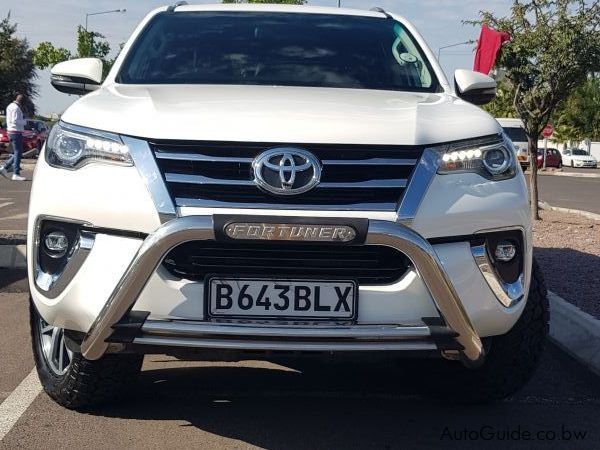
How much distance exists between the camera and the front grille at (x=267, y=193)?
3.36 meters

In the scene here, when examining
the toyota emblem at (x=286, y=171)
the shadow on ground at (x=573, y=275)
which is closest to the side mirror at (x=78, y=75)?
the toyota emblem at (x=286, y=171)

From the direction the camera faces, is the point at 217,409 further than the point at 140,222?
Yes

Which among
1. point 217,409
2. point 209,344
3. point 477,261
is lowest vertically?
point 217,409

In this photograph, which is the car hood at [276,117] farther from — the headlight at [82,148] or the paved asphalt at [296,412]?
the paved asphalt at [296,412]

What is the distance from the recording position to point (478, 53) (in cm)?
1216

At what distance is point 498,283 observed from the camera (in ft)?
11.6

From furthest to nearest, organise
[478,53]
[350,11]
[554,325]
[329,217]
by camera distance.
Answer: [478,53] < [554,325] < [350,11] < [329,217]

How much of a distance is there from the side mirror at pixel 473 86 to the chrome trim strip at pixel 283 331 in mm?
1818

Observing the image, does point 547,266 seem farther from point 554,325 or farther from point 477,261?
point 477,261

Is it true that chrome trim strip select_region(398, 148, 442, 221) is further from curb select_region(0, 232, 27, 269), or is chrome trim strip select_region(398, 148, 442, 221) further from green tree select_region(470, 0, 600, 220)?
green tree select_region(470, 0, 600, 220)

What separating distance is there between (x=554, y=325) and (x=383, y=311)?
2.91 m

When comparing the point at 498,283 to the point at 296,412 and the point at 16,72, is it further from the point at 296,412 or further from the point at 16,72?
the point at 16,72

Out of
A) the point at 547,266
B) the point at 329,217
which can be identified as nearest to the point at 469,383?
the point at 329,217
